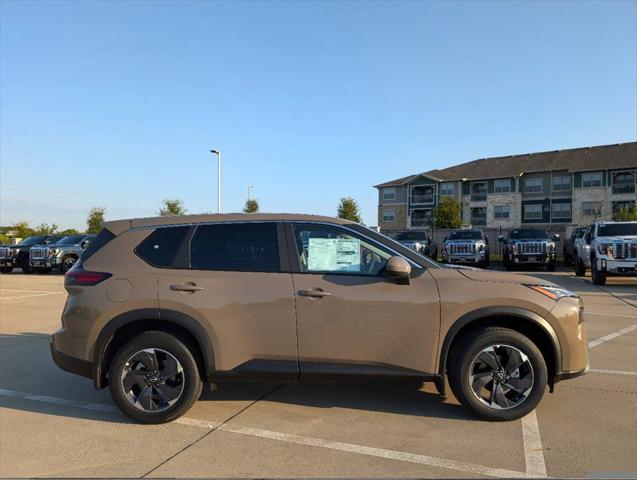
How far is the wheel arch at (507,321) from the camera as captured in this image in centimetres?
398

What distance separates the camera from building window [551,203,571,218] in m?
49.0

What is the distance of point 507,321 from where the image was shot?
4184 mm

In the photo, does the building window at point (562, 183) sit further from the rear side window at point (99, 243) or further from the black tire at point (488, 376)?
the rear side window at point (99, 243)

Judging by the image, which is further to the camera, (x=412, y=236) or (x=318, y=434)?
(x=412, y=236)

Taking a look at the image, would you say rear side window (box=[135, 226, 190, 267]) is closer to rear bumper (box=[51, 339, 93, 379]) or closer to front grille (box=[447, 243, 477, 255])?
rear bumper (box=[51, 339, 93, 379])

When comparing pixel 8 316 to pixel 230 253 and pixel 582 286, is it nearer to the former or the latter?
pixel 230 253

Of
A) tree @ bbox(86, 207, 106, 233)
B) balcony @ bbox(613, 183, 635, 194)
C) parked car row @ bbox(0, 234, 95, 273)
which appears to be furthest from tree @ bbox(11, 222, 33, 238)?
balcony @ bbox(613, 183, 635, 194)

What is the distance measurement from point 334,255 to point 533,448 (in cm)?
208

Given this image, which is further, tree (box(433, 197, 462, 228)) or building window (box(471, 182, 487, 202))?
building window (box(471, 182, 487, 202))

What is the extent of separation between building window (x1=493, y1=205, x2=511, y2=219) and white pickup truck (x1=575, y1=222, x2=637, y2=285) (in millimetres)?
37611

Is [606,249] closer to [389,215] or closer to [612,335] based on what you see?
[612,335]

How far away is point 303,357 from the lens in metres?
4.04

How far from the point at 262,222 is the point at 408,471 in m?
2.27

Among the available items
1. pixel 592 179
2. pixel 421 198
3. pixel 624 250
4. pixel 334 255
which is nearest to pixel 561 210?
pixel 592 179
